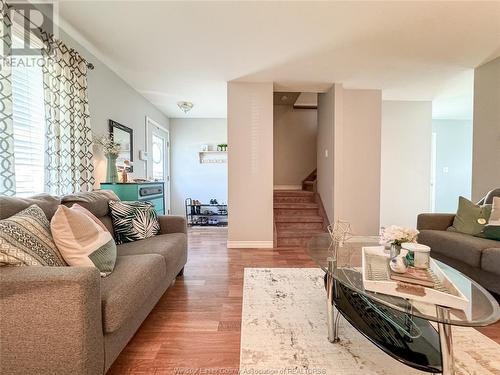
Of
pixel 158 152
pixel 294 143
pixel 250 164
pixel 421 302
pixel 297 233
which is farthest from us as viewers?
pixel 294 143

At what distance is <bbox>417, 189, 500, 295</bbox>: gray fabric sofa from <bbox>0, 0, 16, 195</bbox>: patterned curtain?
146 inches

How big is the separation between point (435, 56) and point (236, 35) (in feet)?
7.85

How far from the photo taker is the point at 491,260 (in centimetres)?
190

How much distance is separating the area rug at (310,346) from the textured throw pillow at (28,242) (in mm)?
1172

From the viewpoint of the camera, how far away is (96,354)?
3.48ft

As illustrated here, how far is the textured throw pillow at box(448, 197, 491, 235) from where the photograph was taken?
233 cm

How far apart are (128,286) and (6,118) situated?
60.6 inches

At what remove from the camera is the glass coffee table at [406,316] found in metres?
1.01

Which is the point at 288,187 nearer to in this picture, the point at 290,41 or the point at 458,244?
the point at 290,41

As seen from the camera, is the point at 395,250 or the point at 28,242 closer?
the point at 28,242

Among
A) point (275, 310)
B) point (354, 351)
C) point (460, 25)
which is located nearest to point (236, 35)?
point (460, 25)

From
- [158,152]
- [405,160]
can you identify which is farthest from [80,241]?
[405,160]

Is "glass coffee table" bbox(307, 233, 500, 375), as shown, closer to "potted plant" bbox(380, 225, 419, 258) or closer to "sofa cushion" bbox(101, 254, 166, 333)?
"potted plant" bbox(380, 225, 419, 258)

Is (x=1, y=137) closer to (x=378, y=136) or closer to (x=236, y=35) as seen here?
(x=236, y=35)
